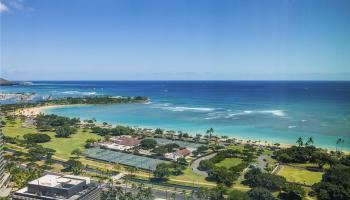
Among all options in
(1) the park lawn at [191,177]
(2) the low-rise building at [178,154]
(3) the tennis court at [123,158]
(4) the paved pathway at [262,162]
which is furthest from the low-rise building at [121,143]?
(4) the paved pathway at [262,162]

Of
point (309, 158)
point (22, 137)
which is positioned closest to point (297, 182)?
point (309, 158)

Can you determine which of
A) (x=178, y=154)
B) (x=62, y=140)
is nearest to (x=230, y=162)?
(x=178, y=154)

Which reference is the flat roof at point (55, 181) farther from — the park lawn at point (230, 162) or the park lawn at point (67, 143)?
the park lawn at point (230, 162)

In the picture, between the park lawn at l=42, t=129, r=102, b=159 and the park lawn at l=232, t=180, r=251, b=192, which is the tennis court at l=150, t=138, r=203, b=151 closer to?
the park lawn at l=42, t=129, r=102, b=159

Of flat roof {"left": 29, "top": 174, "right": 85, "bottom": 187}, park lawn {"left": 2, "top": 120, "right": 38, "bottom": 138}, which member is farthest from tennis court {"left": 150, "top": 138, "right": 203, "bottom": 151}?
flat roof {"left": 29, "top": 174, "right": 85, "bottom": 187}

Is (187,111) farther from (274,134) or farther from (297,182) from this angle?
(297,182)

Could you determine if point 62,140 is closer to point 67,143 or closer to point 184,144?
point 67,143

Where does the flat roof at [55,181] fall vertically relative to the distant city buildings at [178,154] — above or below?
above
